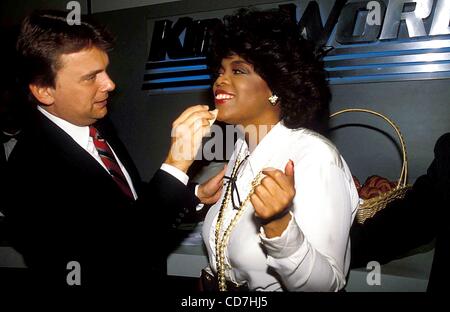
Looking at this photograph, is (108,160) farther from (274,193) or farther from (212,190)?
(274,193)

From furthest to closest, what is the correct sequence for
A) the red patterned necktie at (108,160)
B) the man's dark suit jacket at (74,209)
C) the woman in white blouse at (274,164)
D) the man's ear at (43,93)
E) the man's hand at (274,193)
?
the red patterned necktie at (108,160) < the man's ear at (43,93) < the man's dark suit jacket at (74,209) < the woman in white blouse at (274,164) < the man's hand at (274,193)

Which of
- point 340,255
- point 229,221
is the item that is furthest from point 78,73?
point 340,255

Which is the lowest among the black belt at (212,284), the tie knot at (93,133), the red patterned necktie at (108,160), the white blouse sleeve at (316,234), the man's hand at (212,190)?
the black belt at (212,284)

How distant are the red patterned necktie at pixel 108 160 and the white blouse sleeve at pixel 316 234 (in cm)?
59

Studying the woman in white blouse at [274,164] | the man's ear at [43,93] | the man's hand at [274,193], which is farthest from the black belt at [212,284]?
the man's ear at [43,93]

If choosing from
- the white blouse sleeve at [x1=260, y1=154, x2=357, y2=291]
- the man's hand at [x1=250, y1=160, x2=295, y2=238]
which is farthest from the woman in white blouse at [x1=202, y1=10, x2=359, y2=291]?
the man's hand at [x1=250, y1=160, x2=295, y2=238]

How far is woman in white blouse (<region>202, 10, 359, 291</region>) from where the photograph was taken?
935 millimetres

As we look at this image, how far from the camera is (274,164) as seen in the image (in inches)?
46.3

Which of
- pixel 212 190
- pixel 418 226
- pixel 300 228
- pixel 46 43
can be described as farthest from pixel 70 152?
pixel 418 226

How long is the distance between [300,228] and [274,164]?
1.00ft

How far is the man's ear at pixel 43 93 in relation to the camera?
117cm

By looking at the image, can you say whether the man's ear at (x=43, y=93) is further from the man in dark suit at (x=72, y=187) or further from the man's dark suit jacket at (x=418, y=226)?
the man's dark suit jacket at (x=418, y=226)

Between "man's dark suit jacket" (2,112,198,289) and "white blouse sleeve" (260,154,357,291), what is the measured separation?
0.32 meters

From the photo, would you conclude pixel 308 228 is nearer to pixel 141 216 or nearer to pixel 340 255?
pixel 340 255
